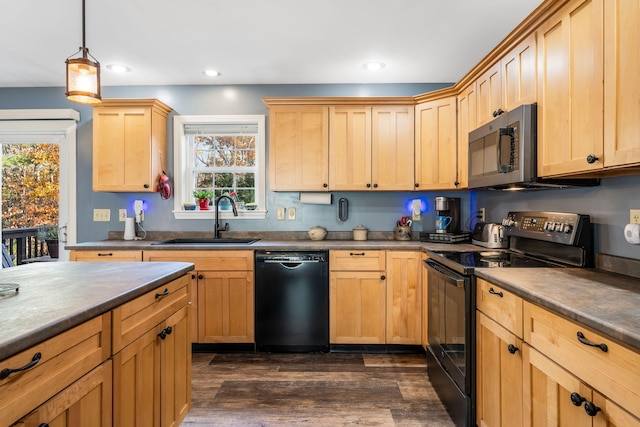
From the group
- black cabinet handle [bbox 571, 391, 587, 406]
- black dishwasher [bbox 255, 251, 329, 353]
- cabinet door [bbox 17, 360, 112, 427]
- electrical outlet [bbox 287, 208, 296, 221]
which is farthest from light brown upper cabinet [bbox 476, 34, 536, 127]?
cabinet door [bbox 17, 360, 112, 427]

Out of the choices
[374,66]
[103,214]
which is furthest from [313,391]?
[103,214]

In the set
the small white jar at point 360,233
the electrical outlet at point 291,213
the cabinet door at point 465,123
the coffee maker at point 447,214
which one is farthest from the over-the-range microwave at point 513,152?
the electrical outlet at point 291,213

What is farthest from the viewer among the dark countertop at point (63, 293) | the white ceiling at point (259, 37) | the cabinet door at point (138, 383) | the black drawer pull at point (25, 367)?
the white ceiling at point (259, 37)

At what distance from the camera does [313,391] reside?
2344 millimetres

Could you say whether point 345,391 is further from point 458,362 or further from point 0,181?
point 0,181

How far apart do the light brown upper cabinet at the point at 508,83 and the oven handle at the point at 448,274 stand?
1048 millimetres

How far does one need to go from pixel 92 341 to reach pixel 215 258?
6.08 ft

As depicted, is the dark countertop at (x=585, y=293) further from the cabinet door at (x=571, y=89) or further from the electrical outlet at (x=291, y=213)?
the electrical outlet at (x=291, y=213)

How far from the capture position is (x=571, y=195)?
6.75 ft

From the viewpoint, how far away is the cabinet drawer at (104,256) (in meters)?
3.01

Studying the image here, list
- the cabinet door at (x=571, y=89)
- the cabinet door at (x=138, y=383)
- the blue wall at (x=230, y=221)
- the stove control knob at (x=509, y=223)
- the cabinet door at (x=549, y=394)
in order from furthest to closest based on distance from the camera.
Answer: the blue wall at (x=230, y=221) → the stove control knob at (x=509, y=223) → the cabinet door at (x=571, y=89) → the cabinet door at (x=138, y=383) → the cabinet door at (x=549, y=394)

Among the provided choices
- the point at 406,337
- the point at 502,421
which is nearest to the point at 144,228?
the point at 406,337

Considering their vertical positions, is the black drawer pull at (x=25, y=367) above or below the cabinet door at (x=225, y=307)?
above

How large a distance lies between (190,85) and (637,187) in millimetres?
3638
